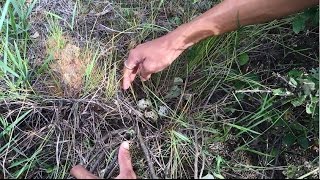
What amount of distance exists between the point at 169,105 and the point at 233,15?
0.35 metres

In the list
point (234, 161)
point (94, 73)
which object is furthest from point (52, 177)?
point (234, 161)

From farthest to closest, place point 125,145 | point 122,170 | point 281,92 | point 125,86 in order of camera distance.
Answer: point 125,86 < point 281,92 < point 125,145 < point 122,170

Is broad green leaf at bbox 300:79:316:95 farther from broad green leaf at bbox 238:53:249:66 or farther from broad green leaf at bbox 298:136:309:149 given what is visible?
broad green leaf at bbox 238:53:249:66

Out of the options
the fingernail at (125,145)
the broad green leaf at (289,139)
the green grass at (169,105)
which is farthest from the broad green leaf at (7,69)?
the broad green leaf at (289,139)

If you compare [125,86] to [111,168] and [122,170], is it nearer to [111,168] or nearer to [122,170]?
[111,168]

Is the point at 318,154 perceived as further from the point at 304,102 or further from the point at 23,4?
the point at 23,4

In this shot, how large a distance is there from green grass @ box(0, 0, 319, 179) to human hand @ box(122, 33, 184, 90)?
9 centimetres

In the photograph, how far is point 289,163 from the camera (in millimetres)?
1591

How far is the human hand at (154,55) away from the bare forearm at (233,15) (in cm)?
2

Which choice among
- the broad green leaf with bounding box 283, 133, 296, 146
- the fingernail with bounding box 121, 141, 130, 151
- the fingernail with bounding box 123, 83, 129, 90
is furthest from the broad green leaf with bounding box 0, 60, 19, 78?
the broad green leaf with bounding box 283, 133, 296, 146

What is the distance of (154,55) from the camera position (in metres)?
1.60

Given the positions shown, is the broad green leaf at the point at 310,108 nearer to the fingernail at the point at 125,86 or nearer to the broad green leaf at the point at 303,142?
the broad green leaf at the point at 303,142

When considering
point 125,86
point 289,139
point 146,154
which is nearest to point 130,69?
point 125,86

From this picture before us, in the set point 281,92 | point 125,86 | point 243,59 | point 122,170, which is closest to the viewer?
point 122,170
